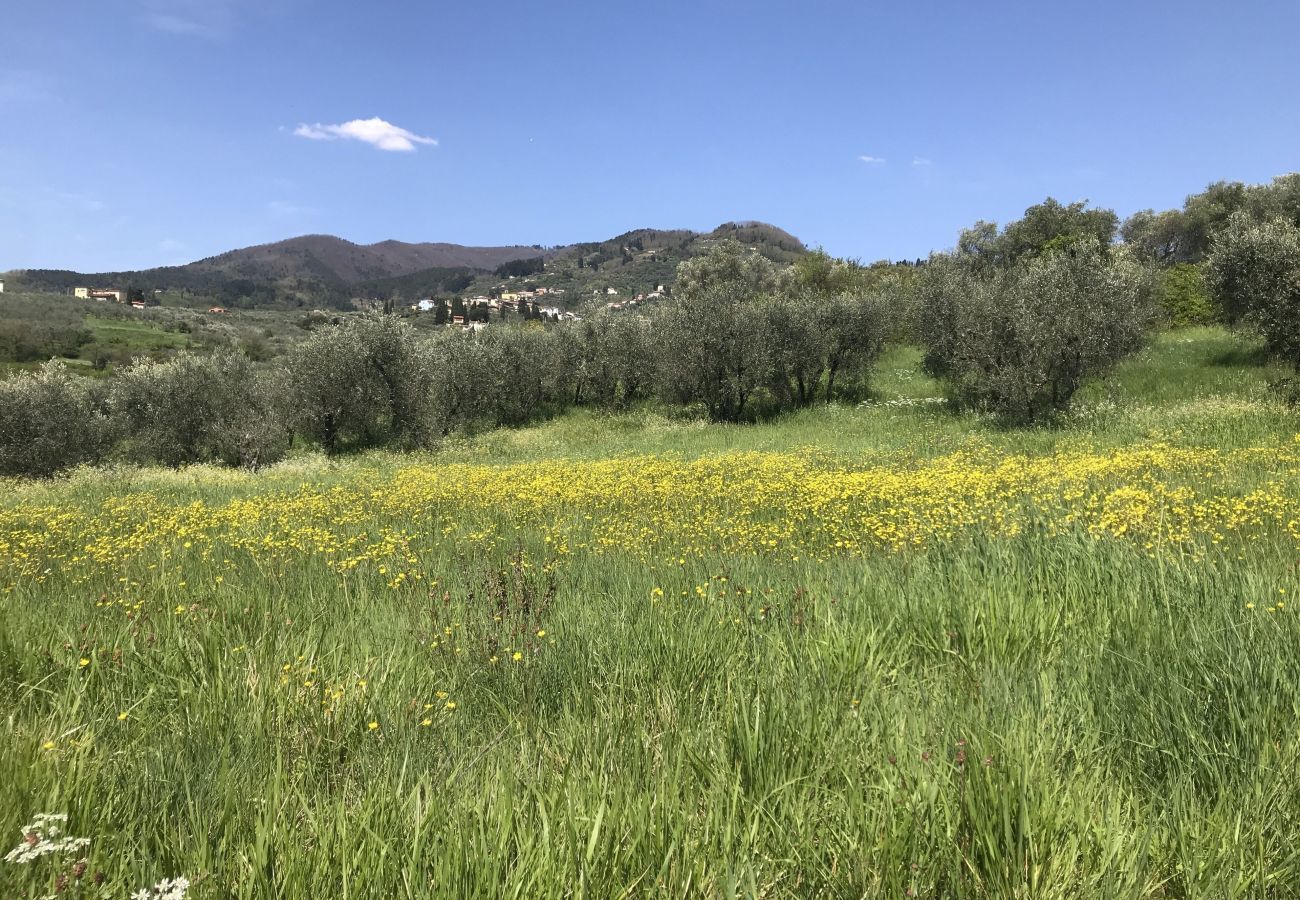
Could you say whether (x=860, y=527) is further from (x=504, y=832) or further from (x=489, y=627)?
(x=504, y=832)

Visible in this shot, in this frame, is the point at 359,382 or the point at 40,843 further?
the point at 359,382

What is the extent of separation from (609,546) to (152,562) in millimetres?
4385

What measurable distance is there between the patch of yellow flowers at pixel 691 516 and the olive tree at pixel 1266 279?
39.8ft

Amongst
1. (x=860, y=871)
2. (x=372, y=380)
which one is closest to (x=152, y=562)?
(x=860, y=871)

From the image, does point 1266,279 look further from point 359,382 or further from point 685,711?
point 359,382

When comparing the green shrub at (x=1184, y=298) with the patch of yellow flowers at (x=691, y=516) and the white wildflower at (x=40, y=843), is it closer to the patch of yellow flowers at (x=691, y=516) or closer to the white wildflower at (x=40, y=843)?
the patch of yellow flowers at (x=691, y=516)

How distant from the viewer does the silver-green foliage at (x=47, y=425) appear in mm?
24734

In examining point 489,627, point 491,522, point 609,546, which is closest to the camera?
point 489,627

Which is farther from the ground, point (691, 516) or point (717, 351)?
point (717, 351)

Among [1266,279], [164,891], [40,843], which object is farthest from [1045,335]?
[40,843]

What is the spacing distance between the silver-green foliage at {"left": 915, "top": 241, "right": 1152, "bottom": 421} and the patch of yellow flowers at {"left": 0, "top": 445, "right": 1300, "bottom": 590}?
Answer: 31.0 feet

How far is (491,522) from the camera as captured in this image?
26.9 ft

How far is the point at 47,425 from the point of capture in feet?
82.7

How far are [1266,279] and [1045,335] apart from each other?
6553 mm
